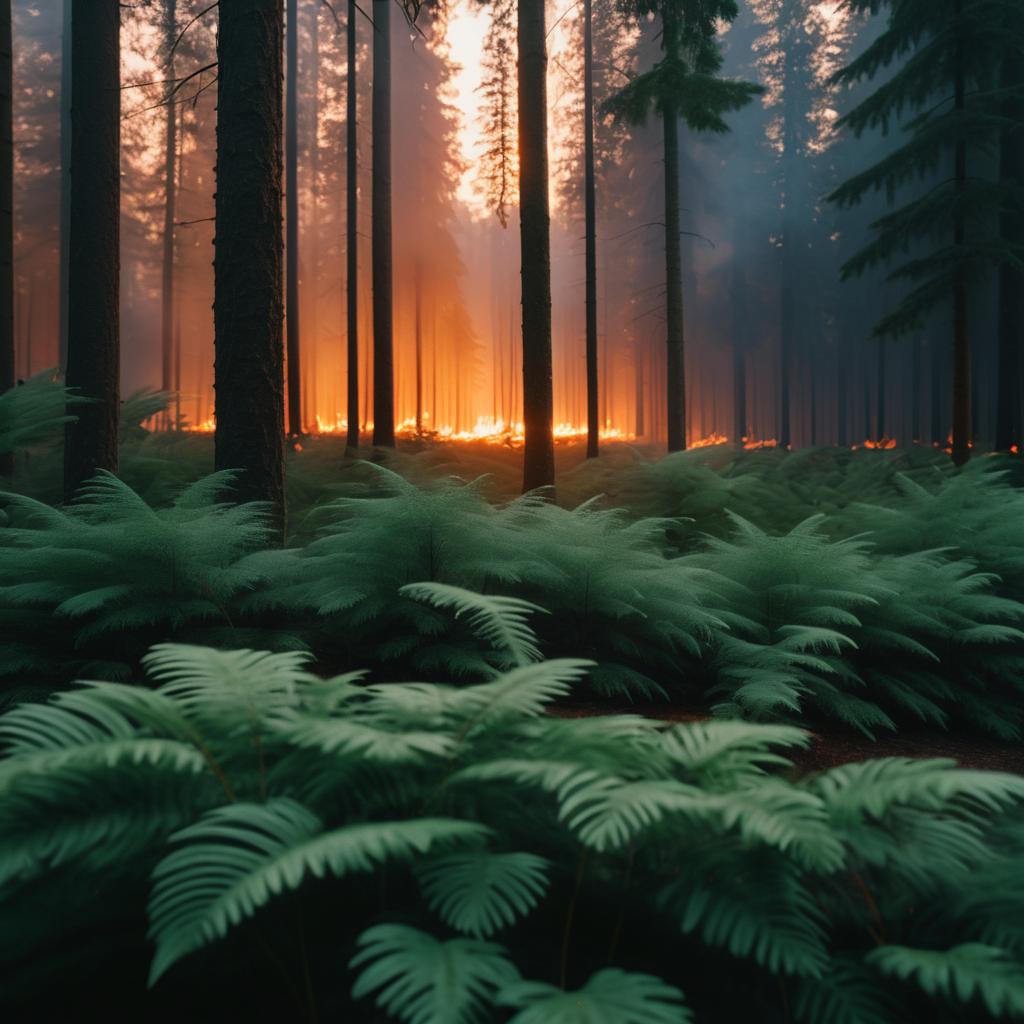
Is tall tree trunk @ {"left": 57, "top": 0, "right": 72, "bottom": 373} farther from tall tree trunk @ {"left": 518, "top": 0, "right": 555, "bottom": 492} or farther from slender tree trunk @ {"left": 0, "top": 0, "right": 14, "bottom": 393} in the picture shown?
tall tree trunk @ {"left": 518, "top": 0, "right": 555, "bottom": 492}

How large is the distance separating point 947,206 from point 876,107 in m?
2.80

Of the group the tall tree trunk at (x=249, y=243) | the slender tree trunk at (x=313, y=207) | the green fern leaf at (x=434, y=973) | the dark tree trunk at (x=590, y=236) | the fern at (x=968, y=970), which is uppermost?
the slender tree trunk at (x=313, y=207)

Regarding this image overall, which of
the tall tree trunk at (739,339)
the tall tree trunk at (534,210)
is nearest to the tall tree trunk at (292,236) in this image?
the tall tree trunk at (534,210)

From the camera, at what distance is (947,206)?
43.0 feet

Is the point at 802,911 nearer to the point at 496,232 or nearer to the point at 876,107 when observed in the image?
the point at 876,107

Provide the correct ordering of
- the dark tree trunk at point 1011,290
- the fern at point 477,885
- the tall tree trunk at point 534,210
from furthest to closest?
the dark tree trunk at point 1011,290
the tall tree trunk at point 534,210
the fern at point 477,885

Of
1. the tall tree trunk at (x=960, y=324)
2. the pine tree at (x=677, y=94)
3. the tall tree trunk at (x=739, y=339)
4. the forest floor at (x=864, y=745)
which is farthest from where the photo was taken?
the tall tree trunk at (x=739, y=339)

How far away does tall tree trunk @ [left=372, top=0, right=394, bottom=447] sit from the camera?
1330cm

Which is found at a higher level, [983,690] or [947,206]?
[947,206]

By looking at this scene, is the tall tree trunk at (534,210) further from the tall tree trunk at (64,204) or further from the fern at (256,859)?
the tall tree trunk at (64,204)

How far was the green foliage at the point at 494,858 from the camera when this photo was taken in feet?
5.24

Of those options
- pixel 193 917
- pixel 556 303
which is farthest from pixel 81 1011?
pixel 556 303

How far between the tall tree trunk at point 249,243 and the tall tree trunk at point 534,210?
3856 millimetres

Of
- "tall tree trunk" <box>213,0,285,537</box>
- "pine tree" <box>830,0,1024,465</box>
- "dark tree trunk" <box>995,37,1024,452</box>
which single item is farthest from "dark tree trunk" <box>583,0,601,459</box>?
"tall tree trunk" <box>213,0,285,537</box>
